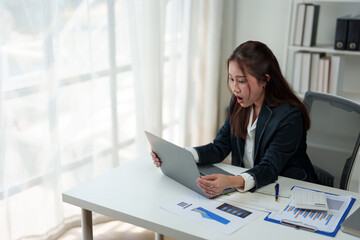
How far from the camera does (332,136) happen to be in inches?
79.0

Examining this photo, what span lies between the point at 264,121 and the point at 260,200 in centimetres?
42

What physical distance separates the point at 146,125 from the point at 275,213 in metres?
1.64

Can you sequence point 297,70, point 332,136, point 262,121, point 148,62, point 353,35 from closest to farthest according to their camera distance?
point 262,121 < point 332,136 < point 148,62 < point 353,35 < point 297,70

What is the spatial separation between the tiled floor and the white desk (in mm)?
857

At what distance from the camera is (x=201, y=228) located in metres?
1.38

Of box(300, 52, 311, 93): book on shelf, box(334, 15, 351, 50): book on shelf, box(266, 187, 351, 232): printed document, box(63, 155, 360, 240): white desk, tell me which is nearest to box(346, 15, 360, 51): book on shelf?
box(334, 15, 351, 50): book on shelf

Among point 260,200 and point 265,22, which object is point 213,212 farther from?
point 265,22

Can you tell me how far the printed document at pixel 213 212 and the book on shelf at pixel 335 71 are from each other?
75.7 inches

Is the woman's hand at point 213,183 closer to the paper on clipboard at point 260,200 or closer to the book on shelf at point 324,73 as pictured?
the paper on clipboard at point 260,200

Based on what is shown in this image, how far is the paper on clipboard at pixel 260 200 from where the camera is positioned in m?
1.53

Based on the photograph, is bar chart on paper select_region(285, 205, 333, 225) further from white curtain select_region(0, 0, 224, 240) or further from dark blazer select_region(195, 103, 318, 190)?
white curtain select_region(0, 0, 224, 240)

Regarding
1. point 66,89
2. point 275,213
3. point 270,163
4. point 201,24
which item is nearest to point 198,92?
point 201,24

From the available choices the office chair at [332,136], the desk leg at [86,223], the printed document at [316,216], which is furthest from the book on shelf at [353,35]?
→ the desk leg at [86,223]

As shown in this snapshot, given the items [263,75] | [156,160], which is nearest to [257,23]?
[263,75]
